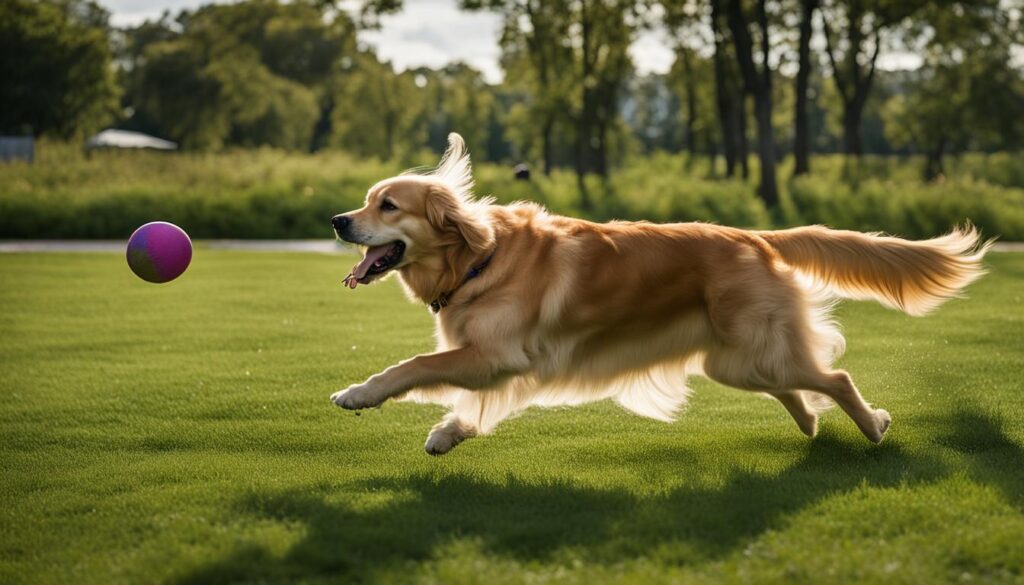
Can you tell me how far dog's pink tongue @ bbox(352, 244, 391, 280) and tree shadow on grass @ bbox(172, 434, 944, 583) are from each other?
122 cm

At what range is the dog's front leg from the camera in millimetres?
5438

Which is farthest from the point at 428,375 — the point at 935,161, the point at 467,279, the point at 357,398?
the point at 935,161

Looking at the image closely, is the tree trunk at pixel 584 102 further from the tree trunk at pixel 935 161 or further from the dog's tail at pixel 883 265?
the dog's tail at pixel 883 265

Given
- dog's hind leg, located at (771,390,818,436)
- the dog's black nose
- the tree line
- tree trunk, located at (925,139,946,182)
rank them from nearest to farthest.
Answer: the dog's black nose → dog's hind leg, located at (771,390,818,436) → the tree line → tree trunk, located at (925,139,946,182)

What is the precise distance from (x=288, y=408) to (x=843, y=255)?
13.2 ft

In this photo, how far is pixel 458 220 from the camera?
603 centimetres

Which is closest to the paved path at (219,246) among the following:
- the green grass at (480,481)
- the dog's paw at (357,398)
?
the green grass at (480,481)

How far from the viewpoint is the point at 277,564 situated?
4.22 m

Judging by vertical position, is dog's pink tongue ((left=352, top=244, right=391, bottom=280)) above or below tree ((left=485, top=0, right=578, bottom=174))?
below

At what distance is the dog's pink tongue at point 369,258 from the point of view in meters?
6.04

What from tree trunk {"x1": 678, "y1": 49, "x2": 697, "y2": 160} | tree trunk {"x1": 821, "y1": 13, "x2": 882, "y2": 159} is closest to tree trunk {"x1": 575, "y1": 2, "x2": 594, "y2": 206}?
tree trunk {"x1": 678, "y1": 49, "x2": 697, "y2": 160}

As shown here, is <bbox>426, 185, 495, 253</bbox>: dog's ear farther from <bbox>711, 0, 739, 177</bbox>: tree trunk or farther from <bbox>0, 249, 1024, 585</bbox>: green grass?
<bbox>711, 0, 739, 177</bbox>: tree trunk

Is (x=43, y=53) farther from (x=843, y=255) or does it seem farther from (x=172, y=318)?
(x=843, y=255)

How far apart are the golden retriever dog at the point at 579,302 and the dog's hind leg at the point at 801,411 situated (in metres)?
0.14
